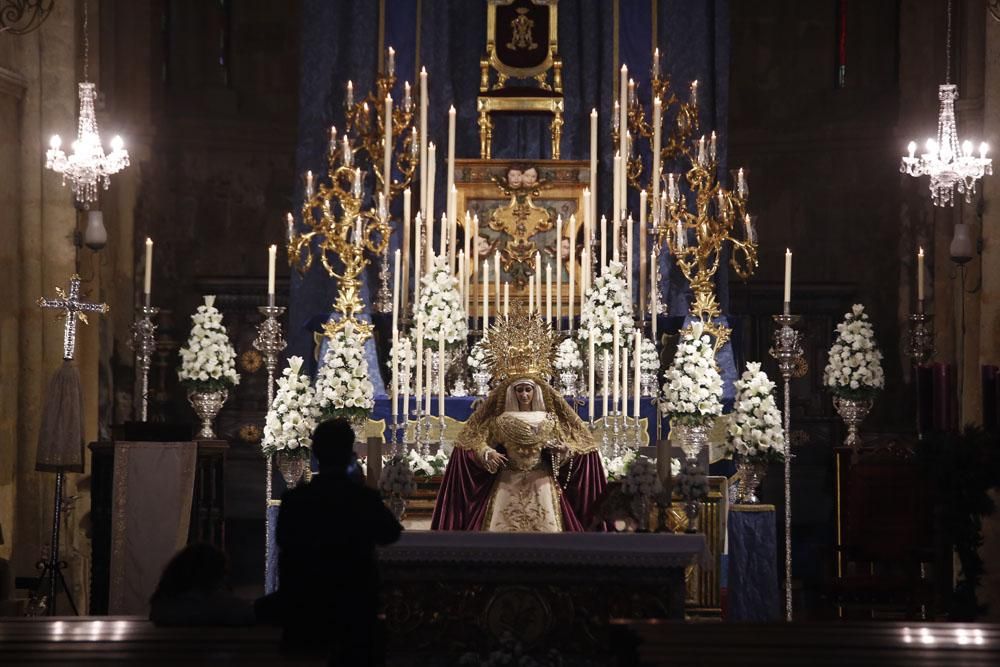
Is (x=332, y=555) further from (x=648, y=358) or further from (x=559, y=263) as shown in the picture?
(x=559, y=263)

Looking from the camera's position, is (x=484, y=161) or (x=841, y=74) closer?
(x=484, y=161)

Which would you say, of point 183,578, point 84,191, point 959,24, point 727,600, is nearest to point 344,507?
point 183,578

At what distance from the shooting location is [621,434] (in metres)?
11.6

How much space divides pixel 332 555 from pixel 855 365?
6977 mm

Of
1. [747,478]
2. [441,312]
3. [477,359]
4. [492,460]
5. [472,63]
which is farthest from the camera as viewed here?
[472,63]

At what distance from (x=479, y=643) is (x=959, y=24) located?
787cm

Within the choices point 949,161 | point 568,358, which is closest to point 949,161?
point 949,161

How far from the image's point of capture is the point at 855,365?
13.0 metres

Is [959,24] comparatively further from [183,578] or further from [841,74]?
[183,578]

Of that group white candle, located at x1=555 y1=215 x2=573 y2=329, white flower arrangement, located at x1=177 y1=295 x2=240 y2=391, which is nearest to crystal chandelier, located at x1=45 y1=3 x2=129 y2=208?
white flower arrangement, located at x1=177 y1=295 x2=240 y2=391

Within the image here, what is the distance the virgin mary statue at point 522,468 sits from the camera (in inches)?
423

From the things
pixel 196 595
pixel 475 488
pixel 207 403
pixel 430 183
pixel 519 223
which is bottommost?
pixel 196 595

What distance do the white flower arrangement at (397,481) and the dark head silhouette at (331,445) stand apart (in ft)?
10.6

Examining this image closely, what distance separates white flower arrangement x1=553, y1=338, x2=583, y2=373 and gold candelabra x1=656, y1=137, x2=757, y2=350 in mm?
1144
